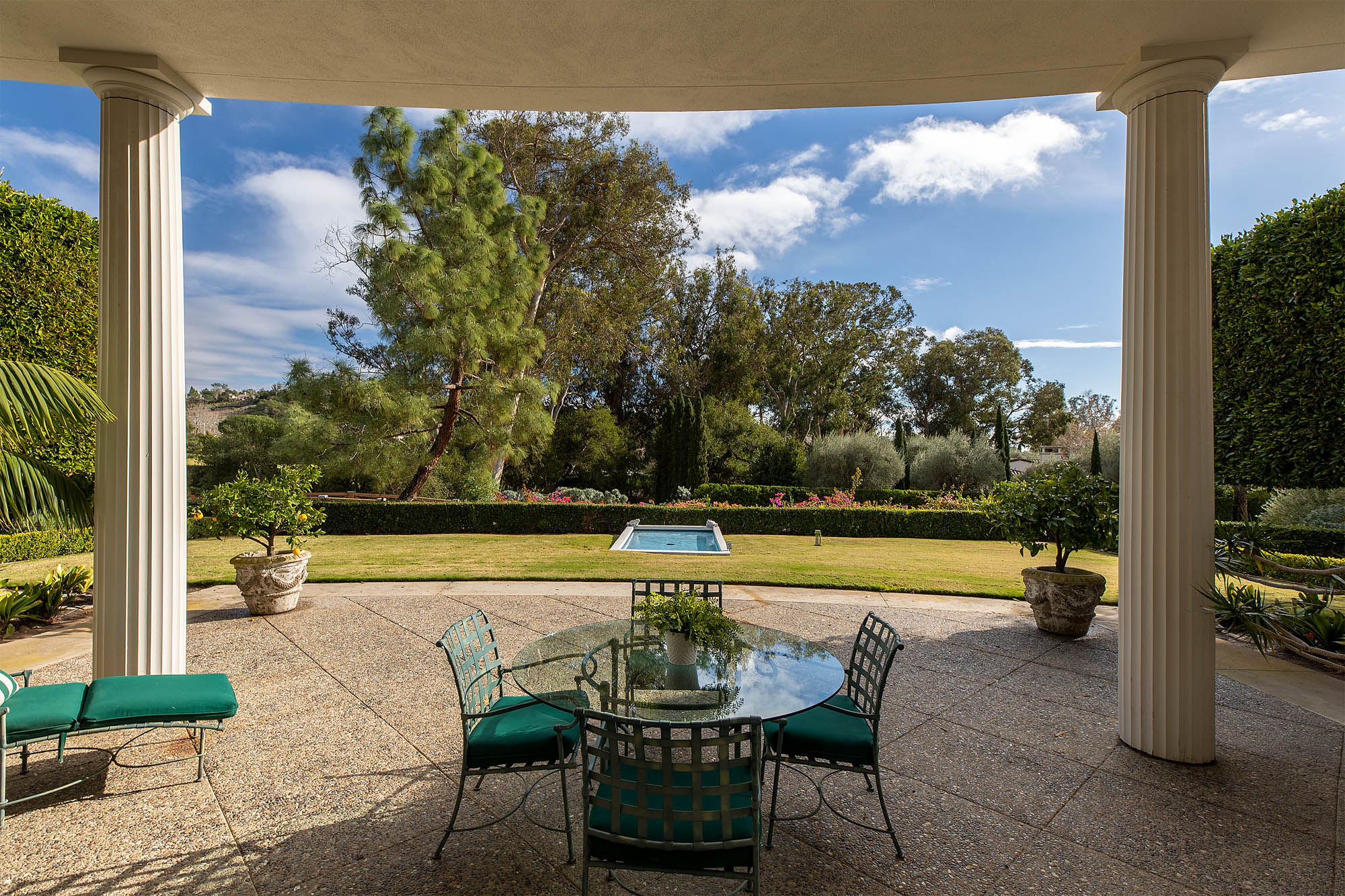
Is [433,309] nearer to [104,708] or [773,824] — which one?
[104,708]

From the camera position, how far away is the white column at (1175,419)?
3193 mm

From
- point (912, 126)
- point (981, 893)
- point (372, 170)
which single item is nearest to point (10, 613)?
point (981, 893)

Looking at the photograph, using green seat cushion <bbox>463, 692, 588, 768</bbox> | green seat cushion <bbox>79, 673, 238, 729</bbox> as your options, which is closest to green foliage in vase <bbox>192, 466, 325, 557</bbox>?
green seat cushion <bbox>79, 673, 238, 729</bbox>

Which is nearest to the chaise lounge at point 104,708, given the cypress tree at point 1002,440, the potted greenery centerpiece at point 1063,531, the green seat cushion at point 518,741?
the green seat cushion at point 518,741

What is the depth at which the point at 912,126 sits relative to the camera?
1078 inches

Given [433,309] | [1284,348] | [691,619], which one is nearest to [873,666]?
[691,619]

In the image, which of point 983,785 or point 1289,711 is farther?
point 1289,711

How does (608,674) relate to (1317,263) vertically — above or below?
below

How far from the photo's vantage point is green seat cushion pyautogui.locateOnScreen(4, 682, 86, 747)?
2.62 m

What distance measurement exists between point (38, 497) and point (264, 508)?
273 centimetres

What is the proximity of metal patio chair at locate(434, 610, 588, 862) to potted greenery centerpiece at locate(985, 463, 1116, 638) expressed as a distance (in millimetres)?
4784

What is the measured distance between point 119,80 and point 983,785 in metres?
5.79

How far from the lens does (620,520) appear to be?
13.2 metres

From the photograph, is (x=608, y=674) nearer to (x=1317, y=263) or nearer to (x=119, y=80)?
(x=119, y=80)
